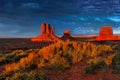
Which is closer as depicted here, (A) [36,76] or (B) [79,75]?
(A) [36,76]

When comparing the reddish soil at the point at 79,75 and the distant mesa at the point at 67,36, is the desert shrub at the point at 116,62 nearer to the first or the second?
the reddish soil at the point at 79,75

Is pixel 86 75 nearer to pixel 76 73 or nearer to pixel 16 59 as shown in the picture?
pixel 76 73

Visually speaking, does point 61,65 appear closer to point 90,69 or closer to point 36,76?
point 90,69

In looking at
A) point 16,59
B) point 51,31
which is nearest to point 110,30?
point 51,31

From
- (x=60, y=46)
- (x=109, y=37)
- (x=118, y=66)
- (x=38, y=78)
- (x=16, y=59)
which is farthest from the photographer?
(x=109, y=37)

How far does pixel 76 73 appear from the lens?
1302 centimetres

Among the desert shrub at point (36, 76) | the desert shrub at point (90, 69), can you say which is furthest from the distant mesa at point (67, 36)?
the desert shrub at point (36, 76)

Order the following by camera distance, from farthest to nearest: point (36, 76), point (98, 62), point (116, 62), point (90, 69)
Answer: point (116, 62) → point (98, 62) → point (90, 69) → point (36, 76)

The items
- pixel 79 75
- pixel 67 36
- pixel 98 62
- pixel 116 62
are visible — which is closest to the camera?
pixel 79 75

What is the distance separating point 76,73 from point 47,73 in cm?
152

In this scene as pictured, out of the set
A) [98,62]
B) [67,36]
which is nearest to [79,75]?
[98,62]

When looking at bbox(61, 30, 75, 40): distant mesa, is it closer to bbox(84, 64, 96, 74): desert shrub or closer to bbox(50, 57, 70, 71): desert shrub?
bbox(50, 57, 70, 71): desert shrub

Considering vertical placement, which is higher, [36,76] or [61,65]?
[61,65]

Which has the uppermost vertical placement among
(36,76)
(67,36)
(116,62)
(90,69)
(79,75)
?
(67,36)
